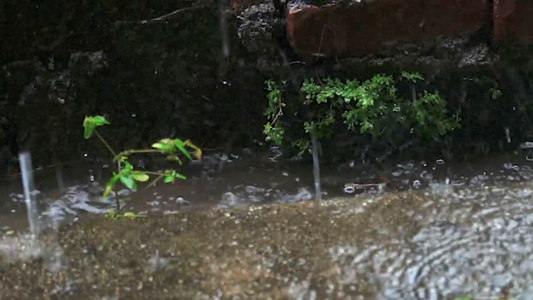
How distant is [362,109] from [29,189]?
43.5 inches

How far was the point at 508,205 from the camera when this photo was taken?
1.74 meters

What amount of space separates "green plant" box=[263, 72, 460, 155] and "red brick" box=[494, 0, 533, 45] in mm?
278

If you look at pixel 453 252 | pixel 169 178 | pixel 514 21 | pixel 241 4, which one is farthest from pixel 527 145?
pixel 169 178

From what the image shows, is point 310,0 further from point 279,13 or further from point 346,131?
point 346,131

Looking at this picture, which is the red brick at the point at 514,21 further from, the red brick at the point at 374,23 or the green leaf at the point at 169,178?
the green leaf at the point at 169,178

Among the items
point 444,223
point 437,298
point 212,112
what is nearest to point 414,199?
point 444,223

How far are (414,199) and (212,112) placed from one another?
2.74 feet

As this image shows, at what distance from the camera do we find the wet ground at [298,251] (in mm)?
1421

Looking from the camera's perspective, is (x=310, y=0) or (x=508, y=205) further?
(x=310, y=0)

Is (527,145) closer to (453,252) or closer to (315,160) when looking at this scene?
(315,160)

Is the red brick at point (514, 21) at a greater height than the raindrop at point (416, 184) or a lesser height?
greater

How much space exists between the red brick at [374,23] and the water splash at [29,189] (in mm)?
943

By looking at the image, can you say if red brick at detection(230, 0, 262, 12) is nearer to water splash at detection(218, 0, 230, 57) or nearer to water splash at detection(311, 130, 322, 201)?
water splash at detection(218, 0, 230, 57)

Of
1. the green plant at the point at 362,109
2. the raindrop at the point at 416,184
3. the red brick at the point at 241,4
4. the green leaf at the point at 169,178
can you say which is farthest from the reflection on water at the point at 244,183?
the red brick at the point at 241,4
